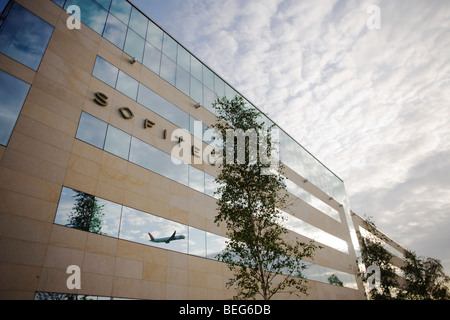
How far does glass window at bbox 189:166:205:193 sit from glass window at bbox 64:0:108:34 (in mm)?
12360

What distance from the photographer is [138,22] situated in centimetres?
2133

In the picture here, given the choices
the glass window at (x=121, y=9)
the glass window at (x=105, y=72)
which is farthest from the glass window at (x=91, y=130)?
the glass window at (x=121, y=9)

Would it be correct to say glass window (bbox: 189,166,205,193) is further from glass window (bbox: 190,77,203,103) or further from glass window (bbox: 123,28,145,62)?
glass window (bbox: 123,28,145,62)

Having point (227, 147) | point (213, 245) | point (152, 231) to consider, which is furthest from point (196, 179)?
point (227, 147)

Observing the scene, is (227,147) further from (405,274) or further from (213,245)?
(405,274)

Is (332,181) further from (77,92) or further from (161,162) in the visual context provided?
(77,92)

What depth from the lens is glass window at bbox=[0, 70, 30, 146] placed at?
1130 centimetres

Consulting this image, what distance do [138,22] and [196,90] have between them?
7.54 metres

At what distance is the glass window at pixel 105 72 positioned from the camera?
16.8m

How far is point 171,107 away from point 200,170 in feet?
19.6

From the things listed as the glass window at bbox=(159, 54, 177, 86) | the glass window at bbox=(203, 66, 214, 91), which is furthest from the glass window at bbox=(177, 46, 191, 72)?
the glass window at bbox=(203, 66, 214, 91)

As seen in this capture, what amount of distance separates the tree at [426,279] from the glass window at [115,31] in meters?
44.0

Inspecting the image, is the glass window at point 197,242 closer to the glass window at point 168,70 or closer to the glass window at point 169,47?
the glass window at point 168,70

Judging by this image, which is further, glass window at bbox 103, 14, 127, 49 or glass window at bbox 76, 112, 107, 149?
glass window at bbox 103, 14, 127, 49
